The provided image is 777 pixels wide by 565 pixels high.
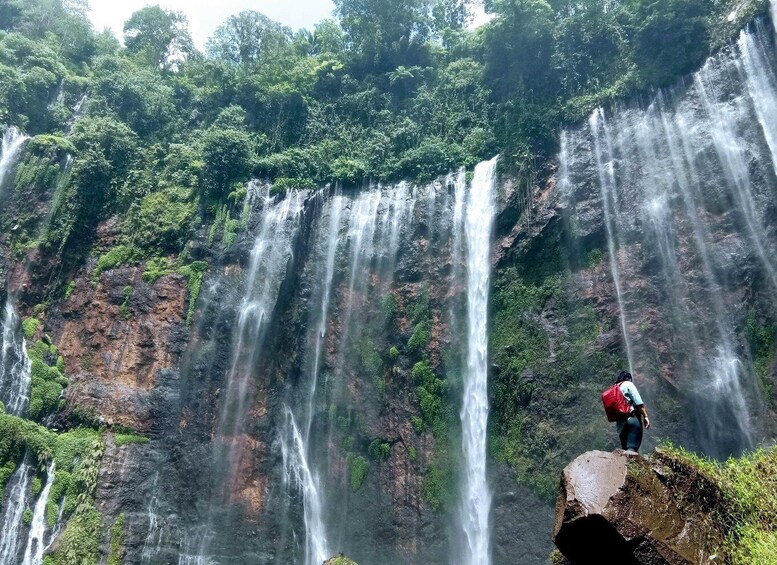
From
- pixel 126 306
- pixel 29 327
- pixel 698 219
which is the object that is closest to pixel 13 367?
pixel 29 327

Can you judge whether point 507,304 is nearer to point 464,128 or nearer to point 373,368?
point 373,368

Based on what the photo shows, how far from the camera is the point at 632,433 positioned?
18.2 feet

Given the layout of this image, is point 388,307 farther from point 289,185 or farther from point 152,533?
point 152,533

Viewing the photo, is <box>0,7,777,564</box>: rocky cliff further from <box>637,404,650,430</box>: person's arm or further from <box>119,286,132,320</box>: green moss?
<box>637,404,650,430</box>: person's arm

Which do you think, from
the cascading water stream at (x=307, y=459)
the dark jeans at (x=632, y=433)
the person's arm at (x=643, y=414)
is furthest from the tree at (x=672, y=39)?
the dark jeans at (x=632, y=433)

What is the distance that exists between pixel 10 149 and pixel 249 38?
11.9 m

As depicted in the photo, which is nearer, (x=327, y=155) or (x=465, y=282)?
(x=465, y=282)

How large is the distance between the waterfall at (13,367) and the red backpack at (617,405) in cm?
1536

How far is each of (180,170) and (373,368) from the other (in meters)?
10.6

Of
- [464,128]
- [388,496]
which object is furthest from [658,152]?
[388,496]

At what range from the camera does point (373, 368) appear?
16609 mm

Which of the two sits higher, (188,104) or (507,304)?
(188,104)

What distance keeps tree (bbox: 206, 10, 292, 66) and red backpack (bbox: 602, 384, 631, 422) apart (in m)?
23.9

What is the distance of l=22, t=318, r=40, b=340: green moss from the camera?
16250 mm
